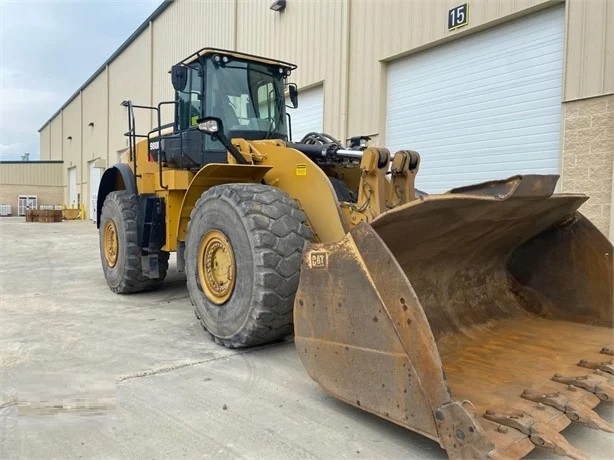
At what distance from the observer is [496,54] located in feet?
27.1

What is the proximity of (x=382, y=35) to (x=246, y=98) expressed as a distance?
5731 millimetres

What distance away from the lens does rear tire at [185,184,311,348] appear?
3.75 m

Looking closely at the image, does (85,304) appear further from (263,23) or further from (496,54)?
(263,23)

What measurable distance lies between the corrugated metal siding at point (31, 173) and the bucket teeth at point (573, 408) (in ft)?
157

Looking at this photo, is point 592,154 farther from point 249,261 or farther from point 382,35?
point 249,261

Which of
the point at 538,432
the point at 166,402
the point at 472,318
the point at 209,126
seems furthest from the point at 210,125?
the point at 538,432

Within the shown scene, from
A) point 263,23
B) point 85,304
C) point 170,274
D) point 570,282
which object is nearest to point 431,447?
point 570,282

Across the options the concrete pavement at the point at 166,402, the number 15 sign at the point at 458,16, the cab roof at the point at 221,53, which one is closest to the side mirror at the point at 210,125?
the cab roof at the point at 221,53

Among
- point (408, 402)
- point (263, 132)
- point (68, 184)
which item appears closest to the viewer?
point (408, 402)

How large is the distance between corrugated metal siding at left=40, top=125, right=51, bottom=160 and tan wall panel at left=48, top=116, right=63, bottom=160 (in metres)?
1.11

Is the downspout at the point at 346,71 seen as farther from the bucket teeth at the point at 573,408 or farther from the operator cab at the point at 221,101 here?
the bucket teeth at the point at 573,408

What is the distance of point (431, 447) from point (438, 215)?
1.28m

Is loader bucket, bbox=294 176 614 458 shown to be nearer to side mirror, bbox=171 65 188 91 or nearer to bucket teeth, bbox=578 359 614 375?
bucket teeth, bbox=578 359 614 375

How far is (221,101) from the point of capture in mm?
5422
